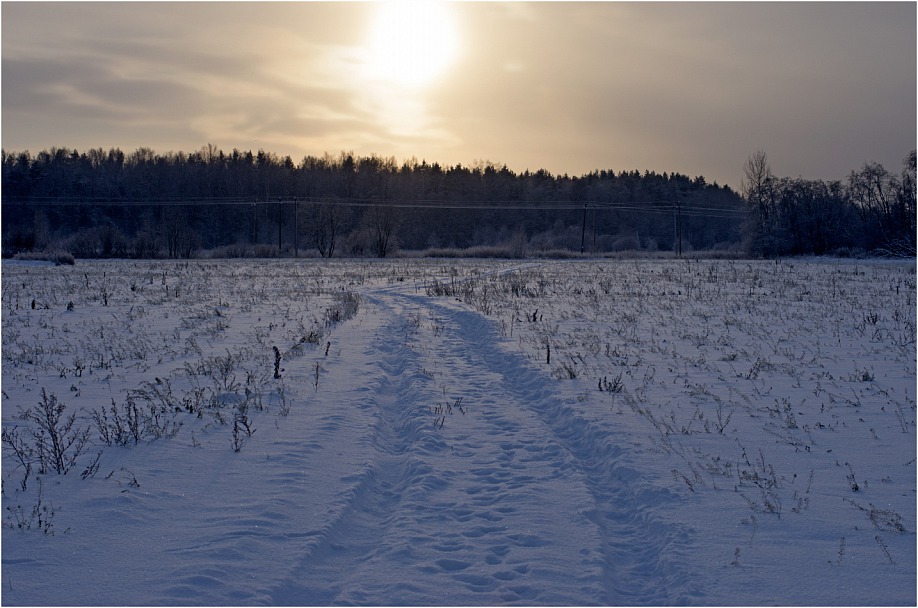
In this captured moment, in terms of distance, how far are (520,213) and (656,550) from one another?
425 feet

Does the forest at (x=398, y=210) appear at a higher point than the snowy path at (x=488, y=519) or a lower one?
higher

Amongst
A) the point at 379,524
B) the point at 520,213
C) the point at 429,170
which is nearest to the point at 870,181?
the point at 520,213

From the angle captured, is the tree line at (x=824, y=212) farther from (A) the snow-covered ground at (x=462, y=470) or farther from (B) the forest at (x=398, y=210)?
(A) the snow-covered ground at (x=462, y=470)

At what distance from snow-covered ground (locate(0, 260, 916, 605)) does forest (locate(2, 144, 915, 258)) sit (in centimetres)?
2353

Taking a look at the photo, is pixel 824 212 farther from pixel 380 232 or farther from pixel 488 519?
pixel 488 519

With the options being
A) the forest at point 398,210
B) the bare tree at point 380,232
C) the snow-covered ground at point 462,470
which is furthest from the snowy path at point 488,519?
the bare tree at point 380,232

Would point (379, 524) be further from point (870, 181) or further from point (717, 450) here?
point (870, 181)

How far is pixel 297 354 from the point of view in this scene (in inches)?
491

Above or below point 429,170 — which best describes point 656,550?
below

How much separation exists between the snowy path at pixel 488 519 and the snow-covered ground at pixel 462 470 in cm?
3

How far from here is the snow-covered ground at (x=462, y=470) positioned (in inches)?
175

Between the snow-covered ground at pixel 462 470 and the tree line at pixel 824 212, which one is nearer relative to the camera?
the snow-covered ground at pixel 462 470

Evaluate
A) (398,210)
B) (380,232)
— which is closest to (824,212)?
(380,232)

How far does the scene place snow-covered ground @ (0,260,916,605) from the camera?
14.6 ft
